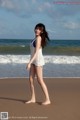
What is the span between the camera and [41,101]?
25.3ft

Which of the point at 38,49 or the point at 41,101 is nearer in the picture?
the point at 38,49

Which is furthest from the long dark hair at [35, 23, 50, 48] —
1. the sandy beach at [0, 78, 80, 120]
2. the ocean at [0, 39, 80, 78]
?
the sandy beach at [0, 78, 80, 120]


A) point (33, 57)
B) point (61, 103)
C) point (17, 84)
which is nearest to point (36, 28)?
point (33, 57)

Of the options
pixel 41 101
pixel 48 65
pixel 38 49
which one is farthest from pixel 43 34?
pixel 48 65

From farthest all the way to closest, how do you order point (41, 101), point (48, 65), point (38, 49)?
point (48, 65), point (41, 101), point (38, 49)

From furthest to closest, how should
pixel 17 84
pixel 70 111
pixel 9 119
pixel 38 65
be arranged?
pixel 17 84, pixel 38 65, pixel 70 111, pixel 9 119

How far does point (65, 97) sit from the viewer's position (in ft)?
26.6

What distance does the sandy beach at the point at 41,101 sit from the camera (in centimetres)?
641

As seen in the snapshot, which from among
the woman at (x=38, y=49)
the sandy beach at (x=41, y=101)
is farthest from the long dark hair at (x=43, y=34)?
the sandy beach at (x=41, y=101)

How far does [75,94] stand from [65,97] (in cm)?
48

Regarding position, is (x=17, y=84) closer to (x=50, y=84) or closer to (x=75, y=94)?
(x=50, y=84)

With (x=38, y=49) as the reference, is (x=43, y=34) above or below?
above

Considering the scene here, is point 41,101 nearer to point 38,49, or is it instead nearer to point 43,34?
point 38,49

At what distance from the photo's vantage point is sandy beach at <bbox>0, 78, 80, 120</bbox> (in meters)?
6.41
